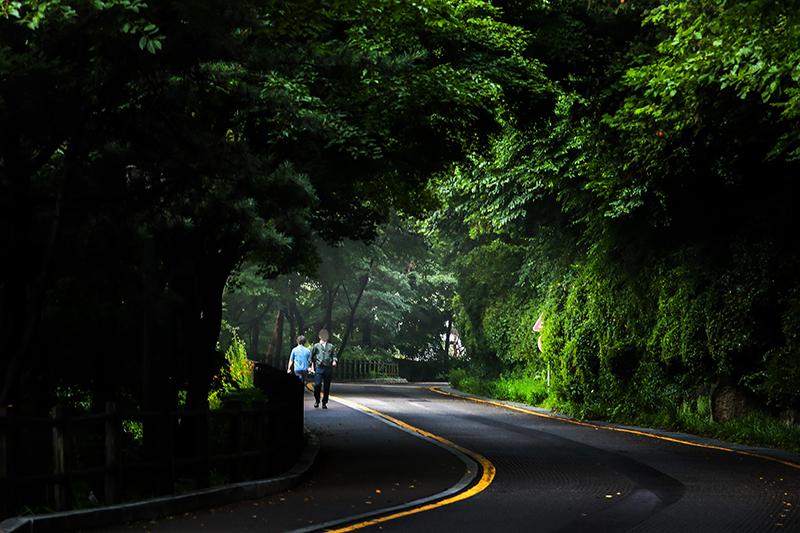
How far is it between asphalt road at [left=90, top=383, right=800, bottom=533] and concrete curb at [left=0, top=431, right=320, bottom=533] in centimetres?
17

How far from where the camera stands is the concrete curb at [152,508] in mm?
6820

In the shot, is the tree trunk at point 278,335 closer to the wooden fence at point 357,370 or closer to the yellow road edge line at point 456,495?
the wooden fence at point 357,370

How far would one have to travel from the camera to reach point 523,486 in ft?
33.1

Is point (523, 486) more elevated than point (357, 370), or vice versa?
point (357, 370)

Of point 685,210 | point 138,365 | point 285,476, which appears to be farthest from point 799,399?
point 138,365

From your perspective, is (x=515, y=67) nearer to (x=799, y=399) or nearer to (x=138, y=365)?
(x=138, y=365)

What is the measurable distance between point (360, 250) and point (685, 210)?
28687mm

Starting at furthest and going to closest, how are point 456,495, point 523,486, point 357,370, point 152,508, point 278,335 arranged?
point 278,335, point 357,370, point 523,486, point 456,495, point 152,508

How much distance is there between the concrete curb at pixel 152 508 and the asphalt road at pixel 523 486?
0.17m

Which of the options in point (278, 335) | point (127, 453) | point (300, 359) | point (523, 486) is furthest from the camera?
point (278, 335)

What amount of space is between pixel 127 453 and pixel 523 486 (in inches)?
228

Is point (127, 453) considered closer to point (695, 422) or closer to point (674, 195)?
point (695, 422)

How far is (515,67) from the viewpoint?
12477mm

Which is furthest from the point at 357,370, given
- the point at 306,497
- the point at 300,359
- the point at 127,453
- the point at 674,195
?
the point at 306,497
